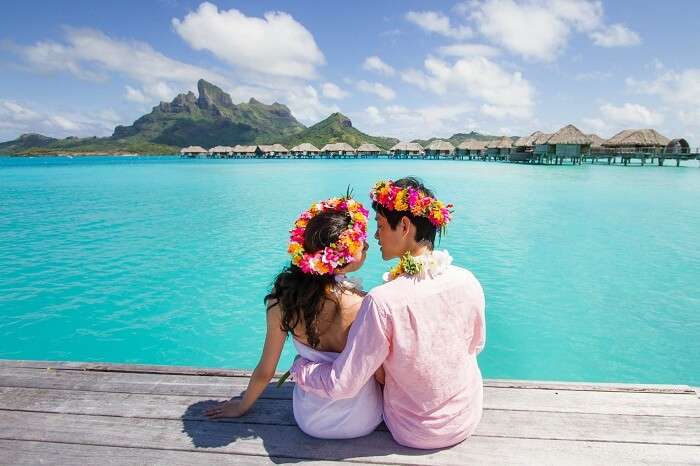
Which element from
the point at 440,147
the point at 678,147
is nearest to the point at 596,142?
the point at 678,147

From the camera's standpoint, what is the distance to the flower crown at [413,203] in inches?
71.7

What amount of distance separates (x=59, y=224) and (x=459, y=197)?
651 inches

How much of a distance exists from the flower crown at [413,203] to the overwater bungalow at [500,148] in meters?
60.9

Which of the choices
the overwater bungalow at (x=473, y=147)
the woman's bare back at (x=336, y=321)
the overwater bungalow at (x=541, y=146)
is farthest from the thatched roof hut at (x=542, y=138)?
the woman's bare back at (x=336, y=321)

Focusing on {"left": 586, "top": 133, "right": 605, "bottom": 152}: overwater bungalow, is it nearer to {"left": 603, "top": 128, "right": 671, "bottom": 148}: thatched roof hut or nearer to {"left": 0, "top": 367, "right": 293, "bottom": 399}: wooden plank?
{"left": 603, "top": 128, "right": 671, "bottom": 148}: thatched roof hut

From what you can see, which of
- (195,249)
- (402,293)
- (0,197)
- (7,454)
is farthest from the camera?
(0,197)

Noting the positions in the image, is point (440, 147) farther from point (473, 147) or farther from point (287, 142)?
point (287, 142)

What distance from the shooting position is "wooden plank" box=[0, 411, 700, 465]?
1.96 m

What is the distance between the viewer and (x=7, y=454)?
2.04 metres

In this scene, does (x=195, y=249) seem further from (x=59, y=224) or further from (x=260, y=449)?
(x=260, y=449)

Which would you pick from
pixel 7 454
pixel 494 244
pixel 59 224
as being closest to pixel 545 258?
pixel 494 244

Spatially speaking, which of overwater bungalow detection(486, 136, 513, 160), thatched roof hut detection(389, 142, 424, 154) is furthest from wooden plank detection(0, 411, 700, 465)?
thatched roof hut detection(389, 142, 424, 154)

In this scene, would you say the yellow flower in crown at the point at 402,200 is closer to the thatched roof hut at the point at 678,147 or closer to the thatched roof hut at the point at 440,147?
the thatched roof hut at the point at 678,147

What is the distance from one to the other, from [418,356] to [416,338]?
8cm
